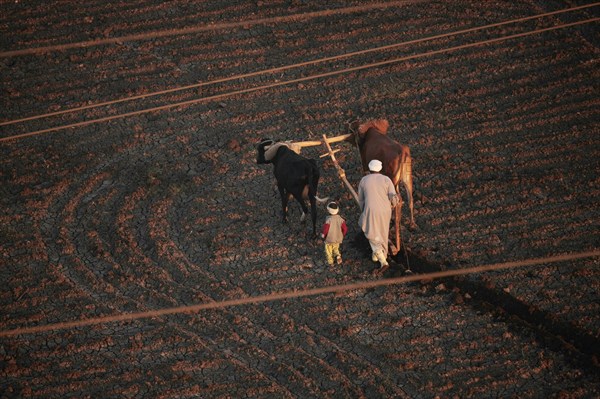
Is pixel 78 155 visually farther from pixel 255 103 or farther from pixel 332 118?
pixel 332 118

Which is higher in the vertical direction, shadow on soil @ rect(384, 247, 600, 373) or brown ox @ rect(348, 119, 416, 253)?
brown ox @ rect(348, 119, 416, 253)

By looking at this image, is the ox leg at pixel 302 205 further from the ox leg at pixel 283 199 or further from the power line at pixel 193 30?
the power line at pixel 193 30

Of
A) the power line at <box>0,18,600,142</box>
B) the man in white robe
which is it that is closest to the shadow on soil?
the man in white robe

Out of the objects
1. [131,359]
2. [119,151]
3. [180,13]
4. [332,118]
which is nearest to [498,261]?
[332,118]

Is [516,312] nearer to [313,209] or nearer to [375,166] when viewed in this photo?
[375,166]

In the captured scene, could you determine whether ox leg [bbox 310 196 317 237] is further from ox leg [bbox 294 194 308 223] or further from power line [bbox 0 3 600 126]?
power line [bbox 0 3 600 126]

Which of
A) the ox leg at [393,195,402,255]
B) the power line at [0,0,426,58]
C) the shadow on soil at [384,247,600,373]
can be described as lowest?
the shadow on soil at [384,247,600,373]

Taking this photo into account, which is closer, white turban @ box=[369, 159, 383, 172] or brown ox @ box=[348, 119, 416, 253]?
white turban @ box=[369, 159, 383, 172]
